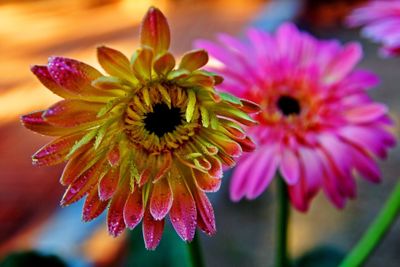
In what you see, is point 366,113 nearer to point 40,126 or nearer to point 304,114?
point 304,114

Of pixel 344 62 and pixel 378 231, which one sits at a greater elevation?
pixel 344 62

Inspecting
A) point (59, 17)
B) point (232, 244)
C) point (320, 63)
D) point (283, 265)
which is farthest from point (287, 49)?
point (59, 17)

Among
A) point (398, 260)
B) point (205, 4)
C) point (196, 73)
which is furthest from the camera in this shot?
point (205, 4)

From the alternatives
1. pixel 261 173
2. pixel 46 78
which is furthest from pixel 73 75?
pixel 261 173

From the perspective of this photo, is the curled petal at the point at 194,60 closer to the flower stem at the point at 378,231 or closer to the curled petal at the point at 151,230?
the curled petal at the point at 151,230

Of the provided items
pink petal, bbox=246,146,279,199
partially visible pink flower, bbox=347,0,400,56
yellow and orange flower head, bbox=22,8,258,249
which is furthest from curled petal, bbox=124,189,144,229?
partially visible pink flower, bbox=347,0,400,56

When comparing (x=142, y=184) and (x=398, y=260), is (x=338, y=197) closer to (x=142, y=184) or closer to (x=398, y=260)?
(x=142, y=184)

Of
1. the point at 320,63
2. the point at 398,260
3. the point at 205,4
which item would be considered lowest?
the point at 398,260
